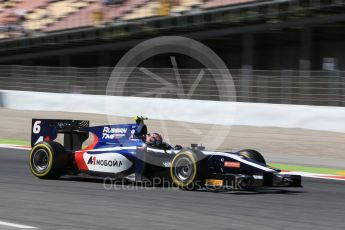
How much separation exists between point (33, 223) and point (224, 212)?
2019mm

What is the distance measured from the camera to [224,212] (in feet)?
24.2

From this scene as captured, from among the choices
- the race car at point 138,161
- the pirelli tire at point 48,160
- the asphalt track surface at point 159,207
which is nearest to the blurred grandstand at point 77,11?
the race car at point 138,161

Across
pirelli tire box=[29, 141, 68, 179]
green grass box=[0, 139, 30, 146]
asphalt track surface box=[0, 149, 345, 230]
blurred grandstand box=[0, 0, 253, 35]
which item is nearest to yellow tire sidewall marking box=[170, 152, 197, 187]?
asphalt track surface box=[0, 149, 345, 230]

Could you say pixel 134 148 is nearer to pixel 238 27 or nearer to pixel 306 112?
pixel 306 112

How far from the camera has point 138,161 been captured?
9.16 metres

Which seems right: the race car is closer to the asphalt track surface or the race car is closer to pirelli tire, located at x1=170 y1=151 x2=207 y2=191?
pirelli tire, located at x1=170 y1=151 x2=207 y2=191

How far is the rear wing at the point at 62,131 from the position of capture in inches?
399

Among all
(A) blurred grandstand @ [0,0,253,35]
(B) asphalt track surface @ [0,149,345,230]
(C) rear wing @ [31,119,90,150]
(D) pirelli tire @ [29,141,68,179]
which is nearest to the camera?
(B) asphalt track surface @ [0,149,345,230]

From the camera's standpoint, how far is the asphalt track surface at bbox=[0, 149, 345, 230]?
669cm

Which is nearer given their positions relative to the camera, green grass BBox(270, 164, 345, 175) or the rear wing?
the rear wing

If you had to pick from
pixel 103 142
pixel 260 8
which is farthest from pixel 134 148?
pixel 260 8

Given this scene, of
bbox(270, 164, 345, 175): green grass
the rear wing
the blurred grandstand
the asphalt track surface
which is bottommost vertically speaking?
the asphalt track surface

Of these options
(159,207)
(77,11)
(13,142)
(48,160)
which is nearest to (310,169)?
(48,160)

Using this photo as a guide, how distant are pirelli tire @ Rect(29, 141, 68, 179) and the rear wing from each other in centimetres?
31
